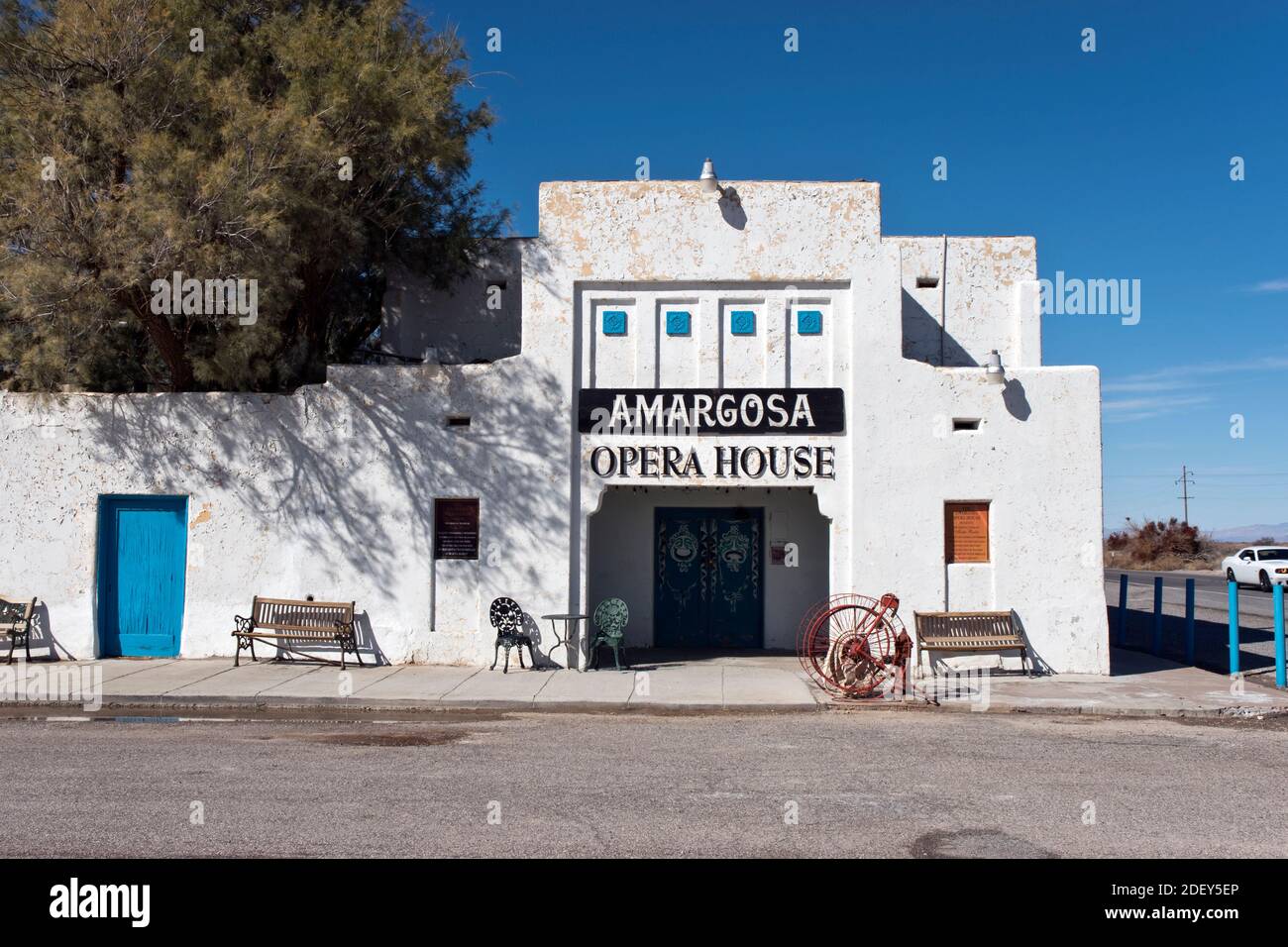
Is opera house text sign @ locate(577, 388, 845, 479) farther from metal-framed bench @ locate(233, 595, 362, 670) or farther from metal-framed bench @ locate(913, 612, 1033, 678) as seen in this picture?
metal-framed bench @ locate(233, 595, 362, 670)

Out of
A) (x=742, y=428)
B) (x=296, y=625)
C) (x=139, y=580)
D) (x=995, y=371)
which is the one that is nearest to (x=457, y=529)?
(x=296, y=625)

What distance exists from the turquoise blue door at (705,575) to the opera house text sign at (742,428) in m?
2.31

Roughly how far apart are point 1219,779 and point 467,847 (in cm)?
644

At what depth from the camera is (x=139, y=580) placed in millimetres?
15383

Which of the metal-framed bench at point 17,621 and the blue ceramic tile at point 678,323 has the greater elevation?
the blue ceramic tile at point 678,323

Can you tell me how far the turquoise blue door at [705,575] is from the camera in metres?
17.4

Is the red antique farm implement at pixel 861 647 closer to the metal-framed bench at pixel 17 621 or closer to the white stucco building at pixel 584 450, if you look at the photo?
the white stucco building at pixel 584 450

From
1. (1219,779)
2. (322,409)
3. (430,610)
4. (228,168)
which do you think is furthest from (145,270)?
(1219,779)

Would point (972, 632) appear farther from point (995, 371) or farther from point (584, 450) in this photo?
point (584, 450)

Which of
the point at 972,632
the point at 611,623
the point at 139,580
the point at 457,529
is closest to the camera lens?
the point at 972,632

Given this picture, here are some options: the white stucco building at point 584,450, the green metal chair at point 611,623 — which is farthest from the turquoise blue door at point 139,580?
the green metal chair at point 611,623

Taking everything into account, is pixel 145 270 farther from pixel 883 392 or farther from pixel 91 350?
pixel 883 392

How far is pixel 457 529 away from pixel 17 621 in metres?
6.25

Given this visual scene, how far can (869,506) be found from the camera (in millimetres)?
14961
